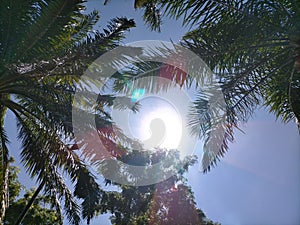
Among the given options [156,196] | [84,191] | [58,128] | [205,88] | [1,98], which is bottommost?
[84,191]

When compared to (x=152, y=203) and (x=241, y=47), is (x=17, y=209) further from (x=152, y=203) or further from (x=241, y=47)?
(x=241, y=47)

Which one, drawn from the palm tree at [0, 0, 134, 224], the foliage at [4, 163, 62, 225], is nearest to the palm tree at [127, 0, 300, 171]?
the palm tree at [0, 0, 134, 224]

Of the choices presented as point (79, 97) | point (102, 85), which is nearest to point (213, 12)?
point (102, 85)

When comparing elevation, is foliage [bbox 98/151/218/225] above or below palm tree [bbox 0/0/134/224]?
above

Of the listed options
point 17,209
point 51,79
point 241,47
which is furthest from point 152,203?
point 241,47

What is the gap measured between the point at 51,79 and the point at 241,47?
169 inches

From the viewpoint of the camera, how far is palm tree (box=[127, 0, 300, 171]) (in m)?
6.07

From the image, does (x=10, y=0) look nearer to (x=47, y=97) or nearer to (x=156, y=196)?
(x=47, y=97)

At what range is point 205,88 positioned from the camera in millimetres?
6746

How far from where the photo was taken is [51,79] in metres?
7.86

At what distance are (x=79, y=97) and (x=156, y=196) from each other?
1847 centimetres

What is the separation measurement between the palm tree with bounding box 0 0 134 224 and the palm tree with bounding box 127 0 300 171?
5.36 ft

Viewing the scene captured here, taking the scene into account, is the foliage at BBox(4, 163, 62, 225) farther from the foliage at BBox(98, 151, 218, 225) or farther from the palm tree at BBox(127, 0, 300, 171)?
the palm tree at BBox(127, 0, 300, 171)

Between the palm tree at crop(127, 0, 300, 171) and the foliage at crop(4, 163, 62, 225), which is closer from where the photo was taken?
the palm tree at crop(127, 0, 300, 171)
